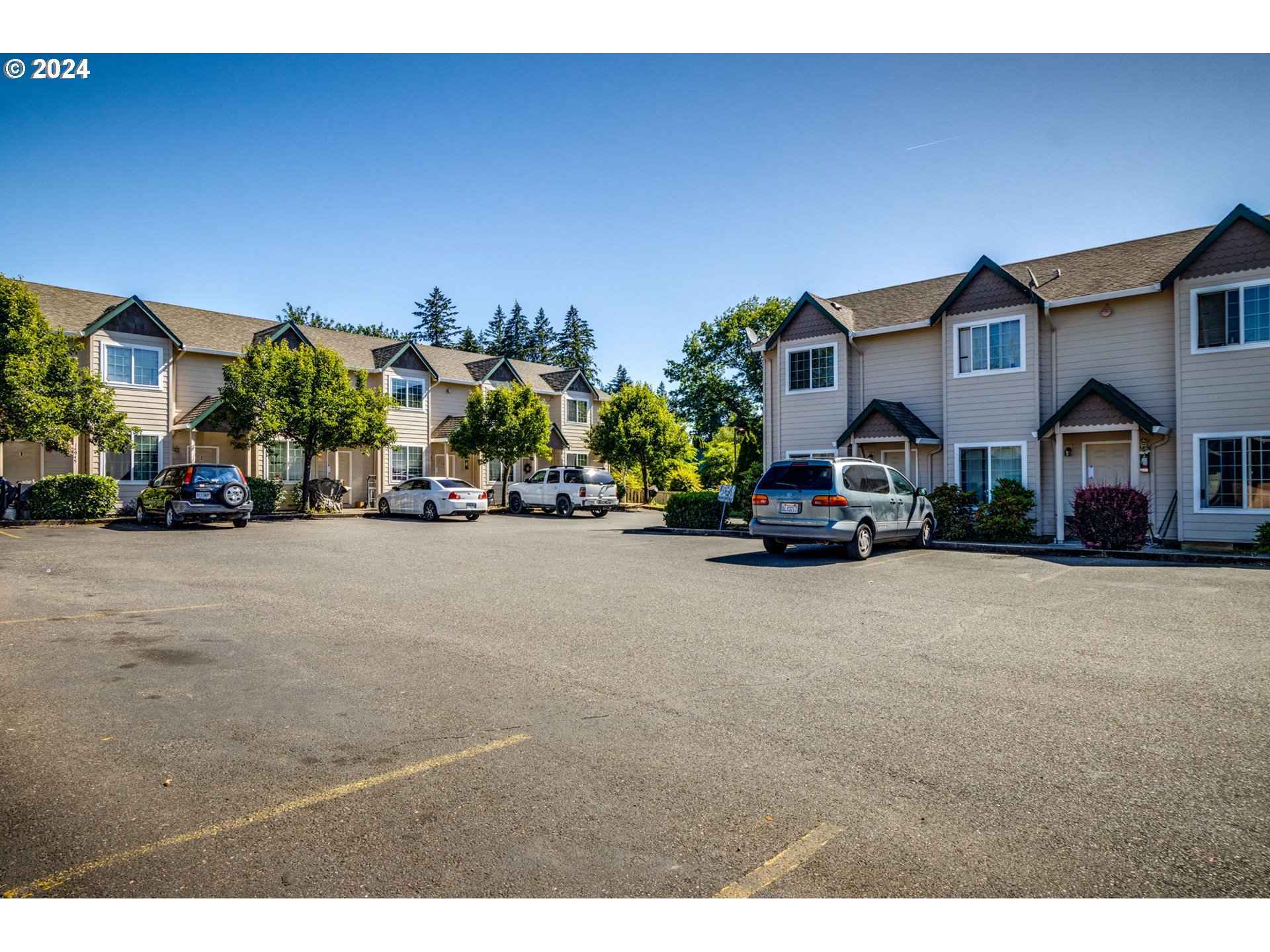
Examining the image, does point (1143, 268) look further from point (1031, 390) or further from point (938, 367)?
point (938, 367)

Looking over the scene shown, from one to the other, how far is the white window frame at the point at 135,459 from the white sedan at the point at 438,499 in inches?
312

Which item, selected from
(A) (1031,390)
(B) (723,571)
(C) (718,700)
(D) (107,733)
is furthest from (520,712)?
(A) (1031,390)

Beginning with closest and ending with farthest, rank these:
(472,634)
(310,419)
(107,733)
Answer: (107,733)
(472,634)
(310,419)

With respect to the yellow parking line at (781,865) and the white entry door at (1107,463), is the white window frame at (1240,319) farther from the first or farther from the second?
the yellow parking line at (781,865)

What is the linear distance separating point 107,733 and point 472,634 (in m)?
3.35

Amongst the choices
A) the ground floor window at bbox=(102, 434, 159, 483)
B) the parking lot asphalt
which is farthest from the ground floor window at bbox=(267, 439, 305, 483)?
the parking lot asphalt

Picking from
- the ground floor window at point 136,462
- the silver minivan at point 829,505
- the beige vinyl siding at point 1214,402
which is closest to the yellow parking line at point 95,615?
the silver minivan at point 829,505

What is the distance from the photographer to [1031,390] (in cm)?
1947

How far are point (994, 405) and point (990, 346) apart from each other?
1.60 meters

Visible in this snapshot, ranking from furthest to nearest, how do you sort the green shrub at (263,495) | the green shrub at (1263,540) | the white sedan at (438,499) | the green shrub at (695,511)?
the green shrub at (263,495)
the white sedan at (438,499)
the green shrub at (695,511)
the green shrub at (1263,540)

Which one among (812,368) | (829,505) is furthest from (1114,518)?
(812,368)

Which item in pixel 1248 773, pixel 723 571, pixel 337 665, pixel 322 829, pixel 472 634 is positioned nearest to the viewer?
pixel 322 829

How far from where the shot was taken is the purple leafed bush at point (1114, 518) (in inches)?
607

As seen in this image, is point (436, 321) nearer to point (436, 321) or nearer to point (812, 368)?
point (436, 321)
